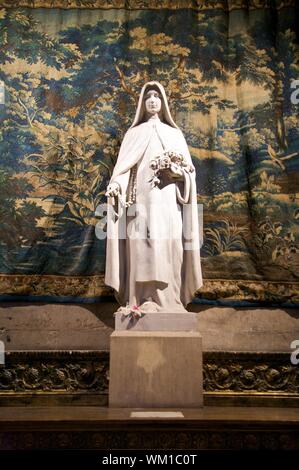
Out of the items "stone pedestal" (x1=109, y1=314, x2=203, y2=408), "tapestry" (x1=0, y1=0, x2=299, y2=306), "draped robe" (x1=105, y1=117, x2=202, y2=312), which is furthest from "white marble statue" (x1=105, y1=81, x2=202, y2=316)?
"tapestry" (x1=0, y1=0, x2=299, y2=306)

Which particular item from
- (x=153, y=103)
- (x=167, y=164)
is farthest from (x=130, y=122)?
(x=167, y=164)

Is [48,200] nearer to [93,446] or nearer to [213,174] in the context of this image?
[213,174]

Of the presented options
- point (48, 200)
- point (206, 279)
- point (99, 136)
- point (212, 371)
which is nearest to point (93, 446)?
point (212, 371)

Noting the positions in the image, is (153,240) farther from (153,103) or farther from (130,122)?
(130,122)

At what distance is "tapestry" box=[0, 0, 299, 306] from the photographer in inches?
232

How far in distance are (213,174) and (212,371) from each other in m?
2.02

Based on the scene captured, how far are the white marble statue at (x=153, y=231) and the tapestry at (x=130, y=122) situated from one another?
970 mm

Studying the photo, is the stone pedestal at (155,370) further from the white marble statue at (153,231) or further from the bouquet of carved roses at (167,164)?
the bouquet of carved roses at (167,164)

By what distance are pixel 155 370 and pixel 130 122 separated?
2930 millimetres

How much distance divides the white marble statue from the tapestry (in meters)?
0.97

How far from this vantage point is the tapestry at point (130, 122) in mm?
5895

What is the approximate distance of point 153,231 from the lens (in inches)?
187

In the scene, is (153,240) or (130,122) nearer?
(153,240)

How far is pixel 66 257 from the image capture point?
591cm
